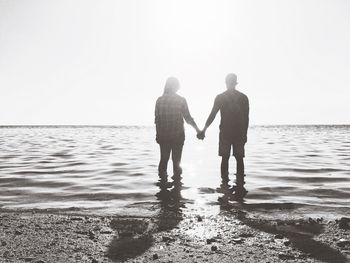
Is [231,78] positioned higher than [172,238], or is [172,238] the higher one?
[231,78]

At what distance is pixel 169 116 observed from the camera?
9172 mm

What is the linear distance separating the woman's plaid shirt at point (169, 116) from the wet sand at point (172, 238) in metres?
3.37

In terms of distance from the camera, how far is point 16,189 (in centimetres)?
898

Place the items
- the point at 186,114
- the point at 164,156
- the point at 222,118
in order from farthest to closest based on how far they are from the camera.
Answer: the point at 186,114, the point at 164,156, the point at 222,118

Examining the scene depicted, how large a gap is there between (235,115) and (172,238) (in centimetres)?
498

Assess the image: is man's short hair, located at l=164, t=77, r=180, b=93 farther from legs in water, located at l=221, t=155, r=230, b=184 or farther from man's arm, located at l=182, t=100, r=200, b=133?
legs in water, located at l=221, t=155, r=230, b=184

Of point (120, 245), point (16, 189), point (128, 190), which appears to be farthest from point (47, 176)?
point (120, 245)

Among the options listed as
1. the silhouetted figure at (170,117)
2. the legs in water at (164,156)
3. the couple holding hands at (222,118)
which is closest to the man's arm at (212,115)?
the couple holding hands at (222,118)

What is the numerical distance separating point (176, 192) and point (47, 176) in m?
4.86

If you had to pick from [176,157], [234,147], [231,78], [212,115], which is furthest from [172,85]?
[234,147]

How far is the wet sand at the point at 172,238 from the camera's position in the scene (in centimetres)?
403

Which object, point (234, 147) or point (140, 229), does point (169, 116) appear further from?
point (140, 229)

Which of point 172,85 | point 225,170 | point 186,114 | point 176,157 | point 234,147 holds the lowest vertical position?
point 225,170

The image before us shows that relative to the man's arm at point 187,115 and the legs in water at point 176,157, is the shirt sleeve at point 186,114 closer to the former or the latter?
the man's arm at point 187,115
